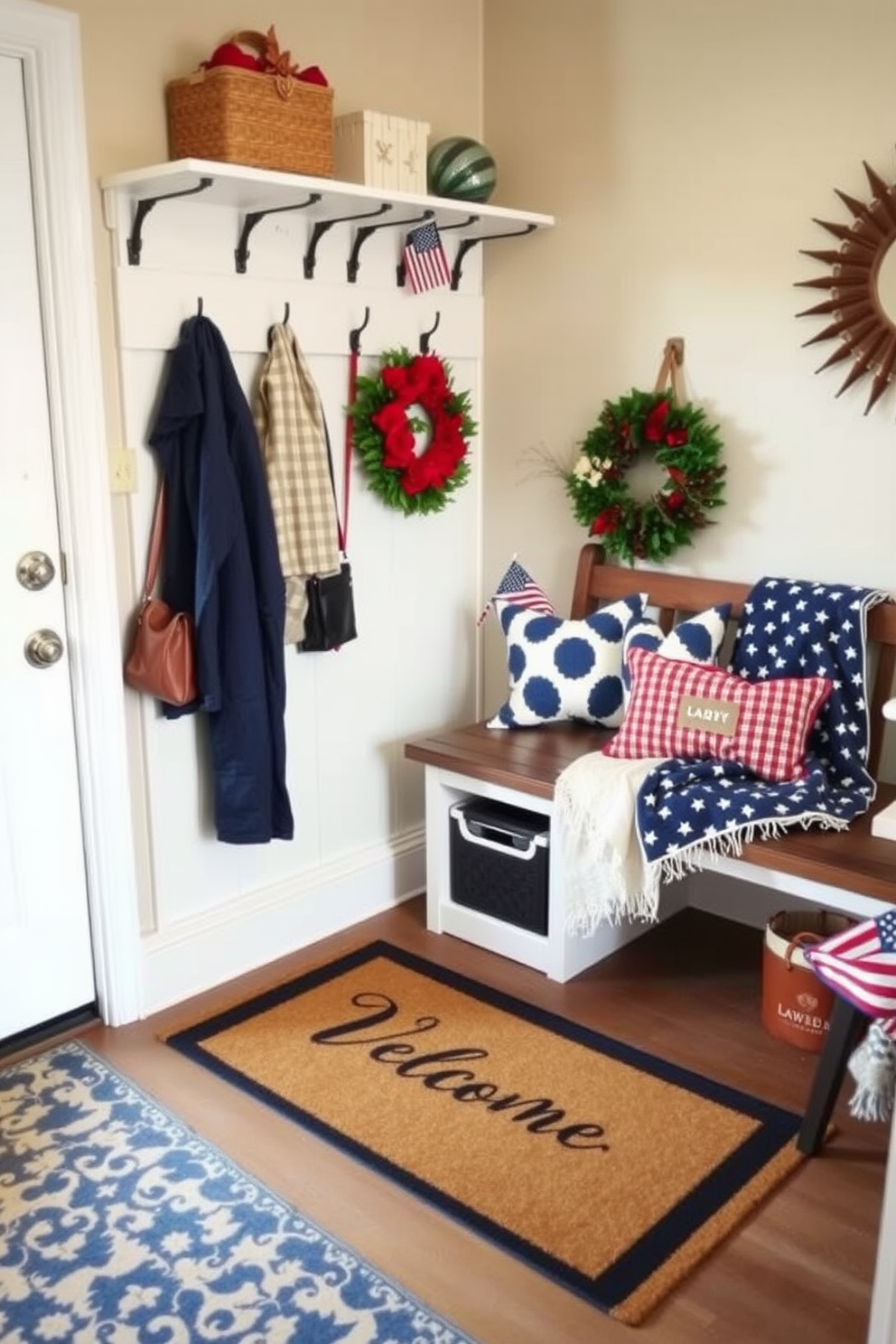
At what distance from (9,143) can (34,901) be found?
153 cm

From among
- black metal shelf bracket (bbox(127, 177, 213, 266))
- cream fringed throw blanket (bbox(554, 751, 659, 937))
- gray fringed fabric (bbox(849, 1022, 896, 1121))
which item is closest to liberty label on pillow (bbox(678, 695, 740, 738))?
cream fringed throw blanket (bbox(554, 751, 659, 937))

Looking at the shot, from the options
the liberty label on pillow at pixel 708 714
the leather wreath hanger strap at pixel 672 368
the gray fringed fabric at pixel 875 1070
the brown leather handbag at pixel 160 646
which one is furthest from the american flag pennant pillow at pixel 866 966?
the leather wreath hanger strap at pixel 672 368

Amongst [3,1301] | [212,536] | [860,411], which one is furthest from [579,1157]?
[860,411]

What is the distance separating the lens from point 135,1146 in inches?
89.8

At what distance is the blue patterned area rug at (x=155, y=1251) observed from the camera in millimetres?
1856

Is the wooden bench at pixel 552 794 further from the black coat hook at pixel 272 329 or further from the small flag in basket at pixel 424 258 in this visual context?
the black coat hook at pixel 272 329

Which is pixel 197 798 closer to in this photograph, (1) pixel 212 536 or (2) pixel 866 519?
(1) pixel 212 536

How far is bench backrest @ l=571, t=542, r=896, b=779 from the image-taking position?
2.69 metres

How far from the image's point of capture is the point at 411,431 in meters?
3.04

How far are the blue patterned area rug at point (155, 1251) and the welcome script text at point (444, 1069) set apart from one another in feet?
1.43

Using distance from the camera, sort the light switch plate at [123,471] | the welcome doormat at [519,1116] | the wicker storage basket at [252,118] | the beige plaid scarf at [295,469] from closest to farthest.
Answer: the welcome doormat at [519,1116] → the wicker storage basket at [252,118] → the light switch plate at [123,471] → the beige plaid scarf at [295,469]

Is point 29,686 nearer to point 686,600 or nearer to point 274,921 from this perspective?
point 274,921

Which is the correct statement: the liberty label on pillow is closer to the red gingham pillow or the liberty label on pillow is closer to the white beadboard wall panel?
the red gingham pillow

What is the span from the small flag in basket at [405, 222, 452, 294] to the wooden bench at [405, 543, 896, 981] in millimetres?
800
